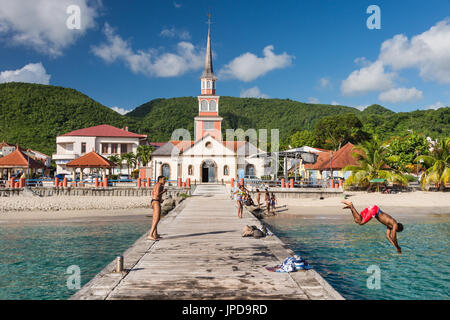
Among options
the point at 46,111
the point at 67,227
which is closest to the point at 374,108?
the point at 46,111

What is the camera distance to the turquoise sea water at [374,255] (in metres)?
8.65

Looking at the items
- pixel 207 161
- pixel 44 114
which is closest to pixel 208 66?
pixel 207 161

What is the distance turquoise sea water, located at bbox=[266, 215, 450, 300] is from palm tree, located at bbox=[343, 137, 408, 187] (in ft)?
→ 41.5

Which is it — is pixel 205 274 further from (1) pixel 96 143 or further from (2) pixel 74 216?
A: (1) pixel 96 143

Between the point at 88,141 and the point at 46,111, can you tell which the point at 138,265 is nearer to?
the point at 88,141

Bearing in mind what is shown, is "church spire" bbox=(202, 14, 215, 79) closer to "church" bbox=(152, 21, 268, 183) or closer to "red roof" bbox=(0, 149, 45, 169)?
"church" bbox=(152, 21, 268, 183)

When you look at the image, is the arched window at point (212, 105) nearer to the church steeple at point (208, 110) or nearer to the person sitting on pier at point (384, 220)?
the church steeple at point (208, 110)

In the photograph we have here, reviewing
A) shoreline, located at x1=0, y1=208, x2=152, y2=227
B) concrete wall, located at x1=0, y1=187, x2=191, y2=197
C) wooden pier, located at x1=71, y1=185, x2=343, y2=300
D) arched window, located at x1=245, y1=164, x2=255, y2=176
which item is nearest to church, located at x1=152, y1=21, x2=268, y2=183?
arched window, located at x1=245, y1=164, x2=255, y2=176

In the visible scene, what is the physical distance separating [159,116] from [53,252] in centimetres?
10621

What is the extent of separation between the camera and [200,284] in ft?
19.6

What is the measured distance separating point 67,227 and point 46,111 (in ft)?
290

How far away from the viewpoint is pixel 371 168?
3372 cm

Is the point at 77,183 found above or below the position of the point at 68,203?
above

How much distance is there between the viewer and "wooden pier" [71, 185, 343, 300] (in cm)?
549
